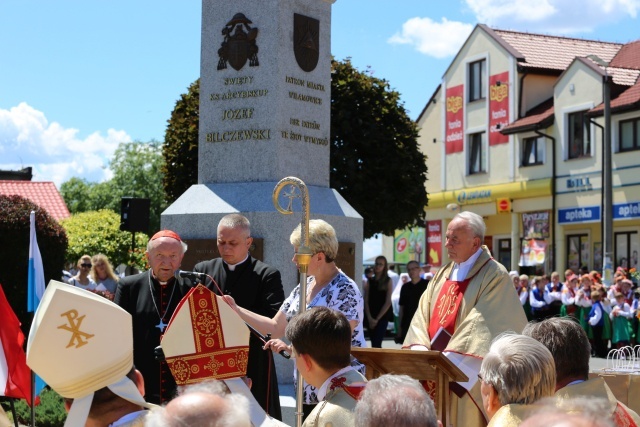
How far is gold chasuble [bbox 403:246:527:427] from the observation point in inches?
273

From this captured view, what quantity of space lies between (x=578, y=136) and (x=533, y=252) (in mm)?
4452

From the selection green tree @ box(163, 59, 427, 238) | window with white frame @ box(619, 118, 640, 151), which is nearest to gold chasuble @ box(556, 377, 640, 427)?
green tree @ box(163, 59, 427, 238)

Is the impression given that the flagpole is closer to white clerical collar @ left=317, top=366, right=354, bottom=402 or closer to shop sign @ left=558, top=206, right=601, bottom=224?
white clerical collar @ left=317, top=366, right=354, bottom=402

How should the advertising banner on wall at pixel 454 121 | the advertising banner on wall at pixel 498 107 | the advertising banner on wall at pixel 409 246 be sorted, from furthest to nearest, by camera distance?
1. the advertising banner on wall at pixel 409 246
2. the advertising banner on wall at pixel 454 121
3. the advertising banner on wall at pixel 498 107

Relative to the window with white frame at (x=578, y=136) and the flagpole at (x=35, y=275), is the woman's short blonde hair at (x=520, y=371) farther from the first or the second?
the window with white frame at (x=578, y=136)

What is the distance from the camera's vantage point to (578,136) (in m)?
35.5

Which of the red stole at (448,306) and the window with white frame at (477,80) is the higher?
the window with white frame at (477,80)

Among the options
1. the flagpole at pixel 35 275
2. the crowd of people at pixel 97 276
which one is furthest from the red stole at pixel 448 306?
the crowd of people at pixel 97 276

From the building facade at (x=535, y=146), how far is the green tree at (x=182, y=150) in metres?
15.9

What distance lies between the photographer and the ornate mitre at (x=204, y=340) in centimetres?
525

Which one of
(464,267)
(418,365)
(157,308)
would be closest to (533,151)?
(464,267)

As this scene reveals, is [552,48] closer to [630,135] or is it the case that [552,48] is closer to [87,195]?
[630,135]

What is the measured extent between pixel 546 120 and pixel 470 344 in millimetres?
30578

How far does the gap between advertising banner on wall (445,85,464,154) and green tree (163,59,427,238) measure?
1767 centimetres
